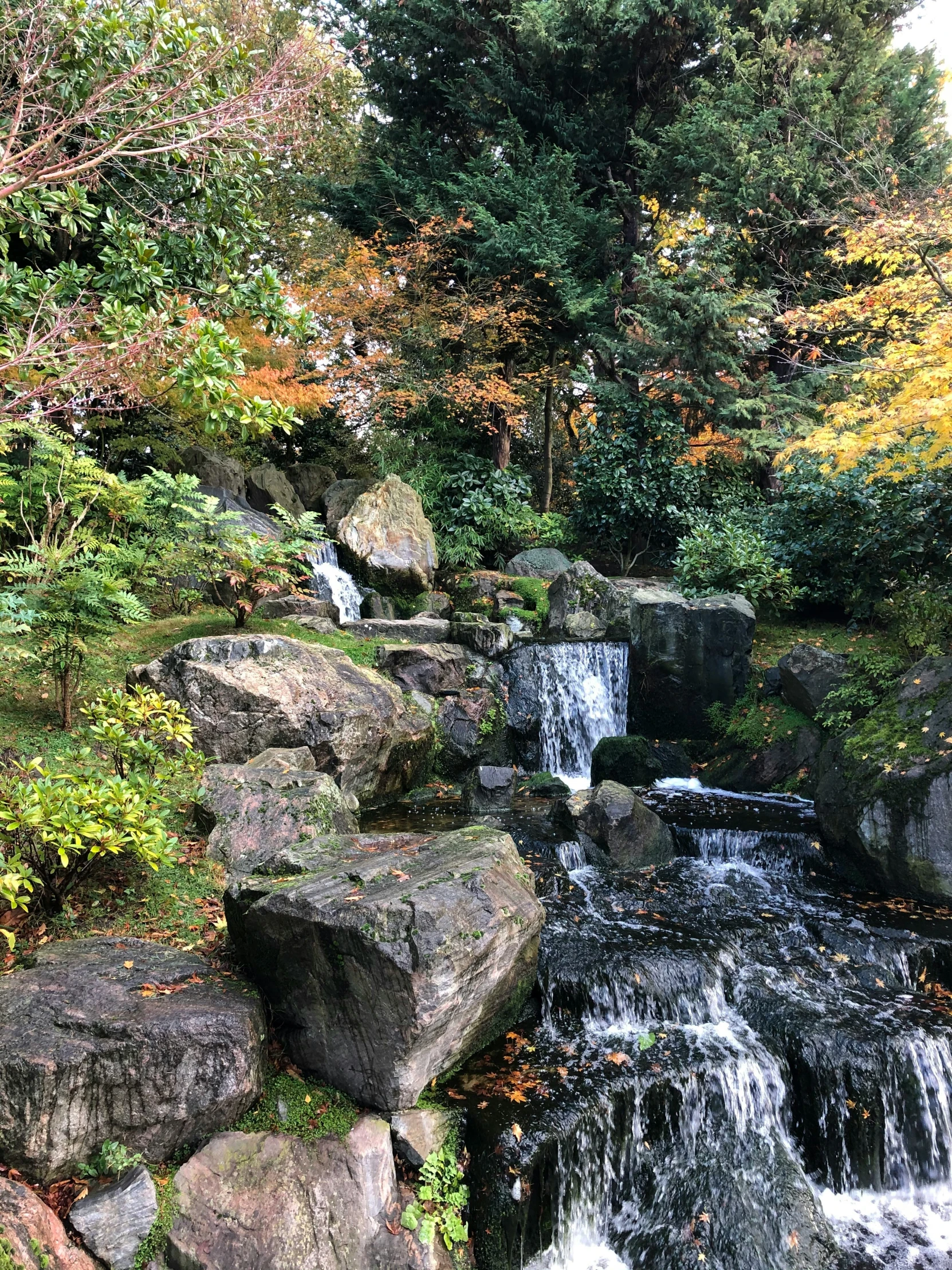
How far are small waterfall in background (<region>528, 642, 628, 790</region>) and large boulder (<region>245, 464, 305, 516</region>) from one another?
8185 millimetres

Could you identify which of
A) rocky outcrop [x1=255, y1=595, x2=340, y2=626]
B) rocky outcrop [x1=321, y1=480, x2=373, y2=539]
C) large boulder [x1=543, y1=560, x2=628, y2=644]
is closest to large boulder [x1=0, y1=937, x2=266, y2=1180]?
rocky outcrop [x1=255, y1=595, x2=340, y2=626]

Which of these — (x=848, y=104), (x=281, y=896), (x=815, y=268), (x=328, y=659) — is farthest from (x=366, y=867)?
(x=848, y=104)

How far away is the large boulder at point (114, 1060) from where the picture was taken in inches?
131

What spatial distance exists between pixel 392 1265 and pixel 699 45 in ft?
70.2

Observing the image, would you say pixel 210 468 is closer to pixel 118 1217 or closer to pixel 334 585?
pixel 334 585

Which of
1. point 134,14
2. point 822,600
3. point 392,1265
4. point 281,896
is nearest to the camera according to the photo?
point 392,1265

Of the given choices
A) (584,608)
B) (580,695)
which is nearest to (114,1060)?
(580,695)

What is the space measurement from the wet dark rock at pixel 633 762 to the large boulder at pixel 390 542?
5.47 meters

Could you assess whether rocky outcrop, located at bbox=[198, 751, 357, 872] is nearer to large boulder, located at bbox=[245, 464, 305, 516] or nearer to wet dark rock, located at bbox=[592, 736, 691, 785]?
wet dark rock, located at bbox=[592, 736, 691, 785]

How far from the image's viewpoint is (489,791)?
355 inches

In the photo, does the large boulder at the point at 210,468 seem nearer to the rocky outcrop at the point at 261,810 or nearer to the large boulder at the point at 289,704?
the large boulder at the point at 289,704

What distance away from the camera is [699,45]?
16391mm

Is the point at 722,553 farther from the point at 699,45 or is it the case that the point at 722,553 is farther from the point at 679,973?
the point at 699,45

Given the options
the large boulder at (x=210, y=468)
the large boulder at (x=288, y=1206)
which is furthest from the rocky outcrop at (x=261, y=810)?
the large boulder at (x=210, y=468)
